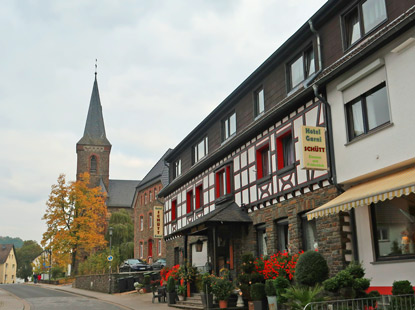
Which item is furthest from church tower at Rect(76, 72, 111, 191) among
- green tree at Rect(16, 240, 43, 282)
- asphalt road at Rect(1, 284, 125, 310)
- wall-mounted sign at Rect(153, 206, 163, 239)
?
asphalt road at Rect(1, 284, 125, 310)

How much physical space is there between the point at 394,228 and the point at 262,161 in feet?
23.4

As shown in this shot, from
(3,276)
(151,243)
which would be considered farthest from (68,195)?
(3,276)

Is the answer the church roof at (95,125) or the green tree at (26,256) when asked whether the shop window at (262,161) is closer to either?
the church roof at (95,125)

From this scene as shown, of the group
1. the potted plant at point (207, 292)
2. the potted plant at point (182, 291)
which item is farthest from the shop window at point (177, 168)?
the potted plant at point (207, 292)

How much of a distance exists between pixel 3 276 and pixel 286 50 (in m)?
110

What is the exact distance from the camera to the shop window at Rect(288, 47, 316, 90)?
1612cm

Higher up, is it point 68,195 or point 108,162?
point 108,162

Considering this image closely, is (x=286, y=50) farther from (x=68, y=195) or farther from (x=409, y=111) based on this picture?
(x=68, y=195)

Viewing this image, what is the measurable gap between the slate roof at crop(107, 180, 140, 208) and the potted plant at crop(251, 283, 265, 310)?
64918 mm

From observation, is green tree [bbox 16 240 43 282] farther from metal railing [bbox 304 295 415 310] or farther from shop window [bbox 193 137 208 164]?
metal railing [bbox 304 295 415 310]

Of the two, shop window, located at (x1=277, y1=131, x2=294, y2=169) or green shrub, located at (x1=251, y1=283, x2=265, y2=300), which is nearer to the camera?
green shrub, located at (x1=251, y1=283, x2=265, y2=300)

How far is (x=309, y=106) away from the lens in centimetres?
1527

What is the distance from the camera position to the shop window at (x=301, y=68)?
16.1 metres

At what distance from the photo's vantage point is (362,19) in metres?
13.7
